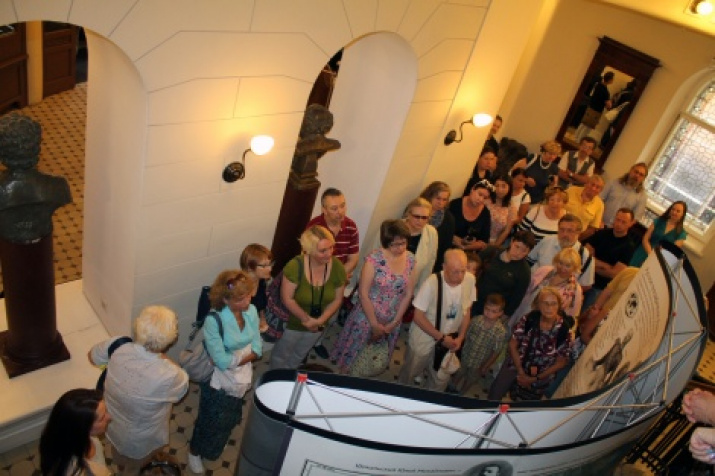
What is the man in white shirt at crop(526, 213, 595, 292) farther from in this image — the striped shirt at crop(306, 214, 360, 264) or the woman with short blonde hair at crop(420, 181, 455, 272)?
the striped shirt at crop(306, 214, 360, 264)

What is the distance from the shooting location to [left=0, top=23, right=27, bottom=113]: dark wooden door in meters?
8.27

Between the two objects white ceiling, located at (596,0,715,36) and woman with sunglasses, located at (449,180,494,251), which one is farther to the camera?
white ceiling, located at (596,0,715,36)

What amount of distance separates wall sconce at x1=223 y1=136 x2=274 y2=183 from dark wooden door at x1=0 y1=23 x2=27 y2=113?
5.71 meters

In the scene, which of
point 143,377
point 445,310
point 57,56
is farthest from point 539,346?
point 57,56

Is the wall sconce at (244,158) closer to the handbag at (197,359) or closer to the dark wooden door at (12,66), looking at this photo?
the handbag at (197,359)

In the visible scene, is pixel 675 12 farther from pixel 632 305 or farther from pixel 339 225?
pixel 339 225

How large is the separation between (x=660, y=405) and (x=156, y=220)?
3432 mm

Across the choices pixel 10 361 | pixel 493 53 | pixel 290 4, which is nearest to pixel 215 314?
pixel 10 361

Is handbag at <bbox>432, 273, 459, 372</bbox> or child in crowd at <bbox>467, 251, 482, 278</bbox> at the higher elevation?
child in crowd at <bbox>467, 251, 482, 278</bbox>

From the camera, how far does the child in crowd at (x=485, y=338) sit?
199 inches

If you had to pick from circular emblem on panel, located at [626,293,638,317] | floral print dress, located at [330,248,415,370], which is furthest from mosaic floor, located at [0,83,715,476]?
circular emblem on panel, located at [626,293,638,317]

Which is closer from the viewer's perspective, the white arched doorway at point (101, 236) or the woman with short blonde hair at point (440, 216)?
the white arched doorway at point (101, 236)

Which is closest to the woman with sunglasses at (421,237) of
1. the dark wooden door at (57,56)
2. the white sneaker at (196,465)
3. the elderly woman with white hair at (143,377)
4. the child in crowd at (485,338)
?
the child in crowd at (485,338)

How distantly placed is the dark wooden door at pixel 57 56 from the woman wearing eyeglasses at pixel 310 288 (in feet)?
23.3
